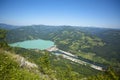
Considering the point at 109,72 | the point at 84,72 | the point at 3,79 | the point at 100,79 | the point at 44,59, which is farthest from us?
the point at 84,72

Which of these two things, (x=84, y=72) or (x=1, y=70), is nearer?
(x=1, y=70)

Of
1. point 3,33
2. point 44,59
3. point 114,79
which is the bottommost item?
point 114,79

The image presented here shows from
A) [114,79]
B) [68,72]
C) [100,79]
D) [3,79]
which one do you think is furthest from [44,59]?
[3,79]

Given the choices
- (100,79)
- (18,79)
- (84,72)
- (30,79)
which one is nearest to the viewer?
(18,79)

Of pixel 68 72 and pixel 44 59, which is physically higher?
pixel 44 59

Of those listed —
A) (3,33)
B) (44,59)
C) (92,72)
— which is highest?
(3,33)

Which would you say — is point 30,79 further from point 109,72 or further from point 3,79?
point 109,72

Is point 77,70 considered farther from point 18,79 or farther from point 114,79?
point 18,79

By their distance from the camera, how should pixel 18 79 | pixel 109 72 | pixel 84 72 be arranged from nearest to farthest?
pixel 18 79 < pixel 109 72 < pixel 84 72

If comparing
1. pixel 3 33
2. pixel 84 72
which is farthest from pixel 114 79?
pixel 84 72
